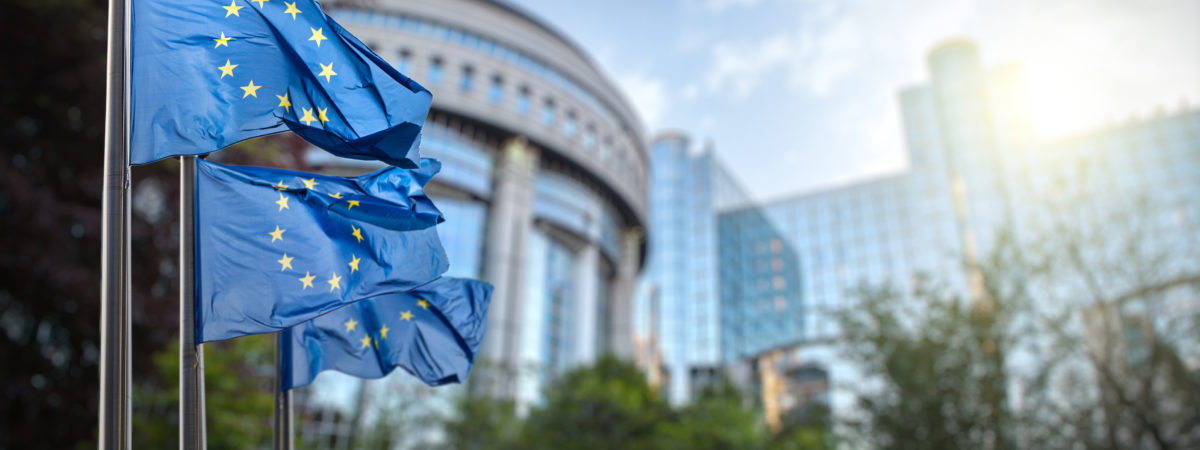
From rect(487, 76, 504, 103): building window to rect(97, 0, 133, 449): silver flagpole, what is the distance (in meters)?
41.4

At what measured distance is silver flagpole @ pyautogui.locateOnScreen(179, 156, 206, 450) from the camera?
5.75 metres

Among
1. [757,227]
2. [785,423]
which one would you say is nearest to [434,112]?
[785,423]

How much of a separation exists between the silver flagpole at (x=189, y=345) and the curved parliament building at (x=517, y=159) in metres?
33.9

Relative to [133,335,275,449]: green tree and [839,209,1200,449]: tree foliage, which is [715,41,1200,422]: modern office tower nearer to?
[839,209,1200,449]: tree foliage

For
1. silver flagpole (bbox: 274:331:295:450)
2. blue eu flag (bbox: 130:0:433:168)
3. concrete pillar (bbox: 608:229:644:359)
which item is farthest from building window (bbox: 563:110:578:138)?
blue eu flag (bbox: 130:0:433:168)

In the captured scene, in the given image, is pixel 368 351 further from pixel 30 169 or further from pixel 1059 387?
pixel 1059 387

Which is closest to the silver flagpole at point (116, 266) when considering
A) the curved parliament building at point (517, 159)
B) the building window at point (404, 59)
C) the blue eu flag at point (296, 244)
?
the blue eu flag at point (296, 244)

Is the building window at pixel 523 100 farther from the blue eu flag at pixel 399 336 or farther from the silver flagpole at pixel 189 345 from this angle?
the silver flagpole at pixel 189 345

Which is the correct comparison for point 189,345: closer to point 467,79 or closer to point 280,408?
point 280,408

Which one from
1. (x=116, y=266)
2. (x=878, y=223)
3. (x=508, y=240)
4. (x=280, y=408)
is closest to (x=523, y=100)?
(x=508, y=240)

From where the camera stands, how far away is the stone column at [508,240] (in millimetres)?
45531

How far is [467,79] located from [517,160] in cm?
515

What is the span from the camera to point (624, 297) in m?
60.3

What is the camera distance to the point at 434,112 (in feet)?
150
